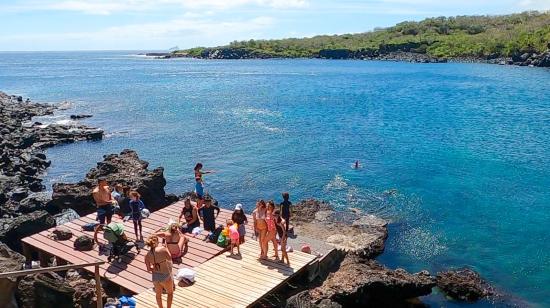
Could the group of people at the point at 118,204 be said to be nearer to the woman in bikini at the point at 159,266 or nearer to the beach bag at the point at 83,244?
the beach bag at the point at 83,244

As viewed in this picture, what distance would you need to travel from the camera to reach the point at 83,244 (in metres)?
20.9

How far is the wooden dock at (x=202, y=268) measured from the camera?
667 inches

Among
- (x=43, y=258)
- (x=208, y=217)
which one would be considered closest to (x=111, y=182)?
(x=43, y=258)

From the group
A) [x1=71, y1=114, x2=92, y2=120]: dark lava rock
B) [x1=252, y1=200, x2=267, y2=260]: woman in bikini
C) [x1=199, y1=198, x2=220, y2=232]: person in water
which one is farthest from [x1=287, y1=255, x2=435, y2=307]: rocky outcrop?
[x1=71, y1=114, x2=92, y2=120]: dark lava rock

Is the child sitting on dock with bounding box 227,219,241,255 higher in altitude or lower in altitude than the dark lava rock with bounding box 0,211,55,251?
higher

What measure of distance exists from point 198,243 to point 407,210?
16.1 metres

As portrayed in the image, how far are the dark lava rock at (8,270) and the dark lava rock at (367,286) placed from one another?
9.56 m

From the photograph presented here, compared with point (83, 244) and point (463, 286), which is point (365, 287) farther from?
point (83, 244)

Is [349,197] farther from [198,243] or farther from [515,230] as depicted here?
[198,243]

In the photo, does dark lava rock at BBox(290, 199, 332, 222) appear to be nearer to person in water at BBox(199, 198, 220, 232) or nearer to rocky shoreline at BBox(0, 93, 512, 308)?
rocky shoreline at BBox(0, 93, 512, 308)

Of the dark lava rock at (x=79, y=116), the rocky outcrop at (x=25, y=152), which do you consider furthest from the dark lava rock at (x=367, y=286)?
the dark lava rock at (x=79, y=116)

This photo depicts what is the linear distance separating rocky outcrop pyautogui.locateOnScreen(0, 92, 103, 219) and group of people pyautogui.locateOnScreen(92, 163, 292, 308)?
11307mm

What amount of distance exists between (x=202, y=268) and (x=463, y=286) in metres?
11.5

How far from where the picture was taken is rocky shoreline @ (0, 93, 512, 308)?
54.7 ft
